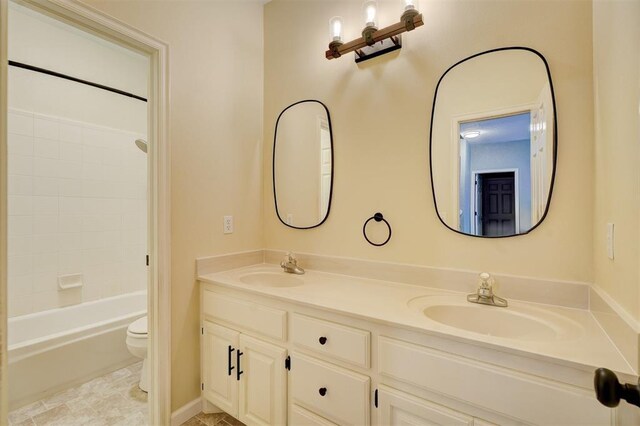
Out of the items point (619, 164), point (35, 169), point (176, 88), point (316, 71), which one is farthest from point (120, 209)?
point (619, 164)

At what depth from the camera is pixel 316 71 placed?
1.95 metres

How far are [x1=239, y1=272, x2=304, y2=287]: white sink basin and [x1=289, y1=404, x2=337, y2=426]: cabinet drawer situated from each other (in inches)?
25.5

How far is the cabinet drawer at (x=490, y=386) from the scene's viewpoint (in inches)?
31.5

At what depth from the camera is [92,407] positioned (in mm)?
1828

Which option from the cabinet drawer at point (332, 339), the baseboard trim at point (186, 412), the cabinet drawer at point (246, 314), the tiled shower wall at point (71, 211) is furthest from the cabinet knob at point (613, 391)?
the tiled shower wall at point (71, 211)

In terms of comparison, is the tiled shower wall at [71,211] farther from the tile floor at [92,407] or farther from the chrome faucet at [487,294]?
the chrome faucet at [487,294]

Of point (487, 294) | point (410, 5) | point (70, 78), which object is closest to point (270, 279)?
point (487, 294)

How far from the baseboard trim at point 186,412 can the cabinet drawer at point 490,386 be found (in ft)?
4.18

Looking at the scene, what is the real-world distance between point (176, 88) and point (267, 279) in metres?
1.25

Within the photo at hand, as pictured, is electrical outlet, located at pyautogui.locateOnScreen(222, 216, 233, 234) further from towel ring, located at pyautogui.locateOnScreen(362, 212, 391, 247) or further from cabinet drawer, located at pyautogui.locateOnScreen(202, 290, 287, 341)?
towel ring, located at pyautogui.locateOnScreen(362, 212, 391, 247)

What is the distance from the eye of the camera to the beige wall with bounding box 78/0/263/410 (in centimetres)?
166

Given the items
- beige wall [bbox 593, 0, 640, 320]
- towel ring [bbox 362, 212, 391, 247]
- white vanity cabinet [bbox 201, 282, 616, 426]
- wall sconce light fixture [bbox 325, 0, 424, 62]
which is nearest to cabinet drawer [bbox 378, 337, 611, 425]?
white vanity cabinet [bbox 201, 282, 616, 426]

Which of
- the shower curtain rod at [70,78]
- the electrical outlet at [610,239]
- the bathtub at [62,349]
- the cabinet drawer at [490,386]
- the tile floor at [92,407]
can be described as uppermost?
the shower curtain rod at [70,78]

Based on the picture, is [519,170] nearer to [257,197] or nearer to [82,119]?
[257,197]
